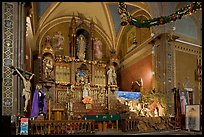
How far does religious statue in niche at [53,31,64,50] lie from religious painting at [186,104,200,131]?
10751 mm

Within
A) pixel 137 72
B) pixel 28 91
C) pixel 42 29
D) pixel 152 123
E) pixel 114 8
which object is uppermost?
pixel 114 8

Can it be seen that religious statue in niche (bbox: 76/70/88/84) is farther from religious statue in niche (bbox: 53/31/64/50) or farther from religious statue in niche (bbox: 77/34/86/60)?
religious statue in niche (bbox: 53/31/64/50)

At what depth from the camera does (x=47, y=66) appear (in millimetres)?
16547

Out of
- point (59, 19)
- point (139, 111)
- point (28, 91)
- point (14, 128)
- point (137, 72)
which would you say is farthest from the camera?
point (59, 19)

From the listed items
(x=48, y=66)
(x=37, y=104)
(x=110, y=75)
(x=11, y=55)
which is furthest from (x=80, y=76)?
(x=11, y=55)

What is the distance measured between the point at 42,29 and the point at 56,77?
147 inches

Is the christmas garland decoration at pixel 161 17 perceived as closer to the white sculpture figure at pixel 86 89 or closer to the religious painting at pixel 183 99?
the religious painting at pixel 183 99

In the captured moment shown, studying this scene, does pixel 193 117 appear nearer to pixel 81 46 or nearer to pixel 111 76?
pixel 111 76

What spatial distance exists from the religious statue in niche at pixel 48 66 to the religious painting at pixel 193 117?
8.77 metres

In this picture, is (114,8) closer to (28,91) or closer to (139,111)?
(139,111)

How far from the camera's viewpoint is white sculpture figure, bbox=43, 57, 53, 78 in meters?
16.4

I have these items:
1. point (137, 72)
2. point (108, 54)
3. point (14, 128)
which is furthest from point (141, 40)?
point (14, 128)

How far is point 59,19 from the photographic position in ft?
62.8

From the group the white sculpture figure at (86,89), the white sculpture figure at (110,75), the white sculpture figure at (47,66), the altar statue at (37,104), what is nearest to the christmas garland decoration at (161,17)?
the altar statue at (37,104)
